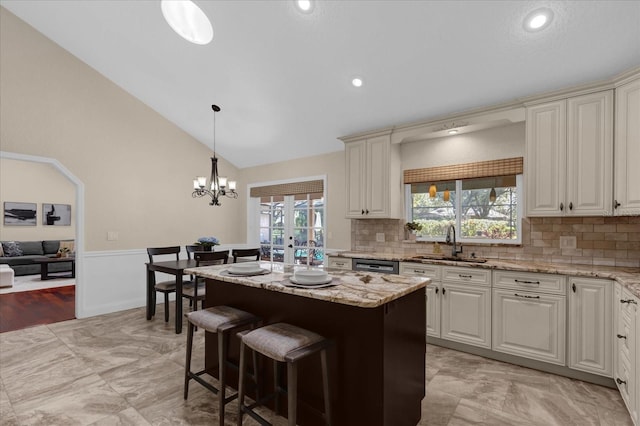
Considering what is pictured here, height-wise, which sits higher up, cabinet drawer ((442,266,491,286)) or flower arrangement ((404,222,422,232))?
flower arrangement ((404,222,422,232))

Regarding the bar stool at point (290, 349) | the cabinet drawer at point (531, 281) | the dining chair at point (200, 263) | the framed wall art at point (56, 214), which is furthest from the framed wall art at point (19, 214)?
the cabinet drawer at point (531, 281)

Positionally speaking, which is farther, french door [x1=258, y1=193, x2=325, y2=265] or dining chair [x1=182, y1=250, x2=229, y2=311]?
french door [x1=258, y1=193, x2=325, y2=265]

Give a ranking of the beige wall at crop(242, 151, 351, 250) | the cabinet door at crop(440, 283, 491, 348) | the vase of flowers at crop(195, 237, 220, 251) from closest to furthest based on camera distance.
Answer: the cabinet door at crop(440, 283, 491, 348) < the vase of flowers at crop(195, 237, 220, 251) < the beige wall at crop(242, 151, 351, 250)

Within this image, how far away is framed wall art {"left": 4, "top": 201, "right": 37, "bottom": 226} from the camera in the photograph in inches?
302

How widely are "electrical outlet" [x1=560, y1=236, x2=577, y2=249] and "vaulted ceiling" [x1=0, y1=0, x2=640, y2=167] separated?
4.66 ft

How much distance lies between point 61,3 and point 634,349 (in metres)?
5.88

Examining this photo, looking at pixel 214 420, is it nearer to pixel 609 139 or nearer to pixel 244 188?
pixel 609 139

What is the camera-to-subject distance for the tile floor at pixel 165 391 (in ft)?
7.15

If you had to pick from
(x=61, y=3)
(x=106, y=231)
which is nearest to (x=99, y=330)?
(x=106, y=231)

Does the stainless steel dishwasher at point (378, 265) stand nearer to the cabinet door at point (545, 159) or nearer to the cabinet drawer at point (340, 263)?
the cabinet drawer at point (340, 263)

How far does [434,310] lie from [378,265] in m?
0.75

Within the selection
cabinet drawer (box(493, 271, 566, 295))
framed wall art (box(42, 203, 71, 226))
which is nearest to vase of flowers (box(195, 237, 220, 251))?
cabinet drawer (box(493, 271, 566, 295))

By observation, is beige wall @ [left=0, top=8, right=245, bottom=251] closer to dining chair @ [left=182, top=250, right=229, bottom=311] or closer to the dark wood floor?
the dark wood floor

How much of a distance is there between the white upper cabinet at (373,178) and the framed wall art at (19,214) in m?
8.30
